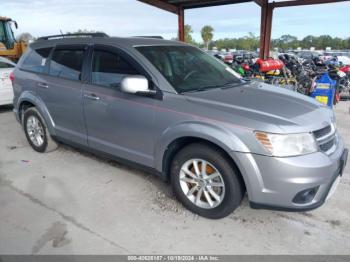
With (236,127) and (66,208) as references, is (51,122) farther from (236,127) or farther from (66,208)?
(236,127)

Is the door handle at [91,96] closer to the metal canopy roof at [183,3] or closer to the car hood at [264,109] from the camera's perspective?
the car hood at [264,109]

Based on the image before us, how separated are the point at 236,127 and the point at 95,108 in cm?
182

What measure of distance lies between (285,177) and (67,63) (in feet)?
10.2

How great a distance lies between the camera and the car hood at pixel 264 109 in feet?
8.72

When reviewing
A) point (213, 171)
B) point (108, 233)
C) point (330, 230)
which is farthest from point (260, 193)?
point (108, 233)

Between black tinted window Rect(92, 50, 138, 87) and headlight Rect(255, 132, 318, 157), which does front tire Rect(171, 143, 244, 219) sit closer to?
headlight Rect(255, 132, 318, 157)

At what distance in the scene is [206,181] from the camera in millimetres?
3047

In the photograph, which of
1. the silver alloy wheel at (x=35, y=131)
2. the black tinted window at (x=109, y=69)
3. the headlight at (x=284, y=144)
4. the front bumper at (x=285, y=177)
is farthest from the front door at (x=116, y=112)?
the silver alloy wheel at (x=35, y=131)

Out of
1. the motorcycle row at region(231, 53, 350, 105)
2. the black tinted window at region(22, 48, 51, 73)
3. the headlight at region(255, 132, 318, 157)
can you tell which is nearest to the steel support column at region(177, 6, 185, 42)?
the motorcycle row at region(231, 53, 350, 105)

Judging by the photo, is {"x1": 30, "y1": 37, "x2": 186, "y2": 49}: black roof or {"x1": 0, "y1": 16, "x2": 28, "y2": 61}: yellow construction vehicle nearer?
{"x1": 30, "y1": 37, "x2": 186, "y2": 49}: black roof

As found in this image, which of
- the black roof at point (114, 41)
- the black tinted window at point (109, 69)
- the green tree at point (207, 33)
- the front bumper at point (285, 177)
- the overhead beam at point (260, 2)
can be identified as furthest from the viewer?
the green tree at point (207, 33)

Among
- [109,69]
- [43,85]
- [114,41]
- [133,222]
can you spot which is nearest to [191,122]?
[133,222]

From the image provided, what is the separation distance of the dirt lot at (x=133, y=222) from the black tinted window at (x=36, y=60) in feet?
5.13

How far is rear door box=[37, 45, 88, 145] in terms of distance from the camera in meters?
4.01
